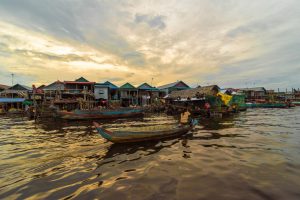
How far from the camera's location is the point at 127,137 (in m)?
10.3

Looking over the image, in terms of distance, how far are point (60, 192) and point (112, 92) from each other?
41.3 meters

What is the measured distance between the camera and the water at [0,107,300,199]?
5.43 meters

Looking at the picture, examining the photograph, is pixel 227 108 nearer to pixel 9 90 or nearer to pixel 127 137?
pixel 127 137

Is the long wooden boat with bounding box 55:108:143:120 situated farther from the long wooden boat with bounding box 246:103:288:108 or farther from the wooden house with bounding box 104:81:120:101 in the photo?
the long wooden boat with bounding box 246:103:288:108

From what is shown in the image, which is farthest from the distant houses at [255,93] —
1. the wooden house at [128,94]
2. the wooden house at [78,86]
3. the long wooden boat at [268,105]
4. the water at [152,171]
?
the water at [152,171]

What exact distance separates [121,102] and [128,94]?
3072 millimetres

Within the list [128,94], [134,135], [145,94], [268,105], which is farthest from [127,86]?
[268,105]

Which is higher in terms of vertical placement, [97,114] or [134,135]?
[97,114]

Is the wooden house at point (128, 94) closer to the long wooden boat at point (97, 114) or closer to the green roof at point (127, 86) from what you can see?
the green roof at point (127, 86)

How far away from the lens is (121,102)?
43.6 m

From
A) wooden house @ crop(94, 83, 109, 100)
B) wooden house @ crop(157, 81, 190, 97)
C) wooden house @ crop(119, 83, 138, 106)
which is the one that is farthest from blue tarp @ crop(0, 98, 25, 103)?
wooden house @ crop(157, 81, 190, 97)

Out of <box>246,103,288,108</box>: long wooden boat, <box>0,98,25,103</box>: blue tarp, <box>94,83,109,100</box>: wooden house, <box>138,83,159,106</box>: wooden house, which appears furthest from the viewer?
<box>246,103,288,108</box>: long wooden boat

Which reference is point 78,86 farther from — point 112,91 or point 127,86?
point 127,86

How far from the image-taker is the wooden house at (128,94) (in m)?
43.8
